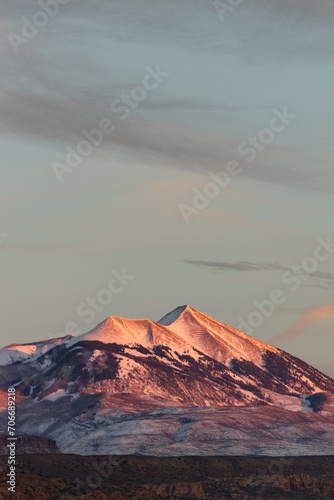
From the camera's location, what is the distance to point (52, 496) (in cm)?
19812

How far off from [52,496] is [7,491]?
13.2m

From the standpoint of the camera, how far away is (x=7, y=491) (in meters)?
187
